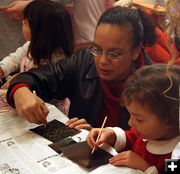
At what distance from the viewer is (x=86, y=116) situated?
128 centimetres

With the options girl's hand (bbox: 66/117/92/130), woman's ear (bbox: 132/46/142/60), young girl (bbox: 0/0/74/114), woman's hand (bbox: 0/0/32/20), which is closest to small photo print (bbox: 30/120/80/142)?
girl's hand (bbox: 66/117/92/130)

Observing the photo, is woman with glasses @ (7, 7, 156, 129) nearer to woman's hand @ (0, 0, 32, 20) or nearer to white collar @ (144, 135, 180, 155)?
white collar @ (144, 135, 180, 155)

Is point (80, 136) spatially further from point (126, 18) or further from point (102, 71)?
point (126, 18)

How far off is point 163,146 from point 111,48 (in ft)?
1.38

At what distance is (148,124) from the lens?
0.85 meters

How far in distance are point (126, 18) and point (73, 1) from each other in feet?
2.33

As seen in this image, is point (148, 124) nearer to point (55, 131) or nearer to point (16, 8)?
point (55, 131)

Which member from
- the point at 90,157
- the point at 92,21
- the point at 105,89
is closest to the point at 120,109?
the point at 105,89

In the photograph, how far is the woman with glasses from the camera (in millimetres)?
1145

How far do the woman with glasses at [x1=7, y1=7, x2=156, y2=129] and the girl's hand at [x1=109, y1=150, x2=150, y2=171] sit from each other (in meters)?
0.23

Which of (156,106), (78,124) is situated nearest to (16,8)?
(78,124)

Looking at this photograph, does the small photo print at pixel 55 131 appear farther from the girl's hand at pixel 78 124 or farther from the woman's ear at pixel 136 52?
the woman's ear at pixel 136 52

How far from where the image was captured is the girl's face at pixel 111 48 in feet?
3.76

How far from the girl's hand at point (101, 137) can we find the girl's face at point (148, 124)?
120 millimetres
